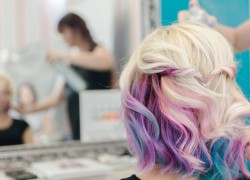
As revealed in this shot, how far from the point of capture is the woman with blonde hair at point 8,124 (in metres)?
1.27

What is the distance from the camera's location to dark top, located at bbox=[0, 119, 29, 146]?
50.1 inches

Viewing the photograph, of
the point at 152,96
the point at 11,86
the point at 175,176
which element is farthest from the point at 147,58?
the point at 11,86

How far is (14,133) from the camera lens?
1290mm

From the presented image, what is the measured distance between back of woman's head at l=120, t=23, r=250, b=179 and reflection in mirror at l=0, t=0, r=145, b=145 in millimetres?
636

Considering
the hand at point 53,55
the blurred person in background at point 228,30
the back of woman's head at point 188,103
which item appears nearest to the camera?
the back of woman's head at point 188,103

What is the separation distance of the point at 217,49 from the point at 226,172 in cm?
24

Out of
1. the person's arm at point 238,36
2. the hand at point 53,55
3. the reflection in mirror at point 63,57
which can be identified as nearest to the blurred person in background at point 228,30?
the person's arm at point 238,36

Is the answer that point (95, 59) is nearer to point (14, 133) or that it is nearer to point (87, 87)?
point (87, 87)

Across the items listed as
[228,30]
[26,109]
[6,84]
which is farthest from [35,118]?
[228,30]

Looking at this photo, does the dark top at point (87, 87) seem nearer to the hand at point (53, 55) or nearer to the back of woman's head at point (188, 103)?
the hand at point (53, 55)

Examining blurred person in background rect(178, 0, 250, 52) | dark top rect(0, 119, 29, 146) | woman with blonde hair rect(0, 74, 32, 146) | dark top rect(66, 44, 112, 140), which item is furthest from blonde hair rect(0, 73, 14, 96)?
blurred person in background rect(178, 0, 250, 52)

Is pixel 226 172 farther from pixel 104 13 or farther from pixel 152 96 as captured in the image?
pixel 104 13

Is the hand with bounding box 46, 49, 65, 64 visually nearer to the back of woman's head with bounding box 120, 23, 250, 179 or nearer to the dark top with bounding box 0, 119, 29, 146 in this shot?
the dark top with bounding box 0, 119, 29, 146

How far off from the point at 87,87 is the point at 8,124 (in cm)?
32
